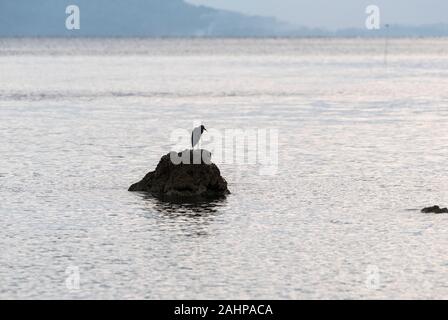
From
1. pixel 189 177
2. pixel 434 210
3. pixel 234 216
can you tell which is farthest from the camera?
pixel 189 177

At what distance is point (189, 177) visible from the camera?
37688 millimetres

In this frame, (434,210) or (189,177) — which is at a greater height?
(189,177)

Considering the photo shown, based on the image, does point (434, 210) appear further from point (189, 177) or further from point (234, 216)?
point (189, 177)

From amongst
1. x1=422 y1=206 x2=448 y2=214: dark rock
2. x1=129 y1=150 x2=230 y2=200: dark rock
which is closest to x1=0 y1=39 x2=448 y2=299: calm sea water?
x1=422 y1=206 x2=448 y2=214: dark rock

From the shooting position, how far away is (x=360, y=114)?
81.1 m

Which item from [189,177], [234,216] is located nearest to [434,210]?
[234,216]

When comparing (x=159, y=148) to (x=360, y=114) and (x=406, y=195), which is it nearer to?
(x=406, y=195)

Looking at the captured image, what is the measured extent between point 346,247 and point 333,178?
13.9 meters

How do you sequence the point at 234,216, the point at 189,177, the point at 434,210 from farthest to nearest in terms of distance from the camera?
the point at 189,177
the point at 434,210
the point at 234,216

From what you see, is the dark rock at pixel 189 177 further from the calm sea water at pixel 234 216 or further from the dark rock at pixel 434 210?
the dark rock at pixel 434 210

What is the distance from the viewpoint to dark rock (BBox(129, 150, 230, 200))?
3750 cm

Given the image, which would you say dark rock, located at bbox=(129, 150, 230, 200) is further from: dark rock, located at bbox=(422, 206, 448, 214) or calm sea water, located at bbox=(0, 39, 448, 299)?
dark rock, located at bbox=(422, 206, 448, 214)
